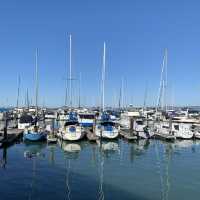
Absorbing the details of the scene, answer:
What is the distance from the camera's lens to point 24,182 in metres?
26.1

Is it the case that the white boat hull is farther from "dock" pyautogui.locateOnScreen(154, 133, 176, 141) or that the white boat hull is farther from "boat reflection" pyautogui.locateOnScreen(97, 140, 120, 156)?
"dock" pyautogui.locateOnScreen(154, 133, 176, 141)

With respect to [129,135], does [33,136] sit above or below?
above

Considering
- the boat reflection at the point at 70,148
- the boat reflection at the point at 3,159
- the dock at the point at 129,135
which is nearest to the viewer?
the boat reflection at the point at 3,159

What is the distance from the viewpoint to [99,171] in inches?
1218

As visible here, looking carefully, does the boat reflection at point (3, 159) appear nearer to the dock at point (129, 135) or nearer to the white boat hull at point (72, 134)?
the white boat hull at point (72, 134)

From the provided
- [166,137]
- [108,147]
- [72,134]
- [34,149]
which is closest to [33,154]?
[34,149]

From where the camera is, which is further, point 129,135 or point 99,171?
point 129,135

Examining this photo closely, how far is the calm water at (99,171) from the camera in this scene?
930 inches

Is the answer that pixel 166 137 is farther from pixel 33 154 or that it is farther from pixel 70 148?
pixel 33 154

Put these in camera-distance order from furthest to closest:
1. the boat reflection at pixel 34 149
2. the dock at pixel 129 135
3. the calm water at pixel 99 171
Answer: the dock at pixel 129 135 → the boat reflection at pixel 34 149 → the calm water at pixel 99 171

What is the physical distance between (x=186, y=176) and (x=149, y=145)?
64.2ft

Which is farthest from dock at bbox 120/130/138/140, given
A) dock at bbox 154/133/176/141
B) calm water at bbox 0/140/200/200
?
dock at bbox 154/133/176/141

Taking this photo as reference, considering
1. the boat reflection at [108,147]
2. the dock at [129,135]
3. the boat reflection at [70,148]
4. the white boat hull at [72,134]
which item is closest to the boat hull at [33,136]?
the boat reflection at [70,148]

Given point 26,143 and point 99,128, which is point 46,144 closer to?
point 26,143
